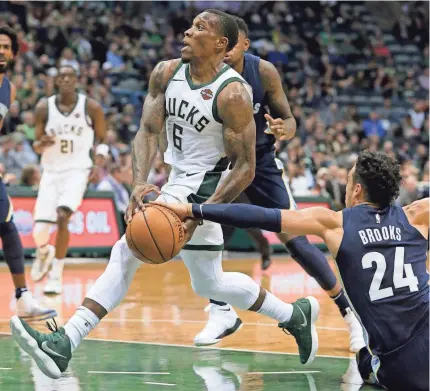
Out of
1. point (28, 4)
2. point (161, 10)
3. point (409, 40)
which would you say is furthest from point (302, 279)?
point (409, 40)

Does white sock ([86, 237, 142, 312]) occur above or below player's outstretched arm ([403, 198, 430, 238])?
below

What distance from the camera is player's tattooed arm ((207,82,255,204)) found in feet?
19.8

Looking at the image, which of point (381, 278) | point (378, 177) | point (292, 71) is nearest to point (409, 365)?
point (381, 278)

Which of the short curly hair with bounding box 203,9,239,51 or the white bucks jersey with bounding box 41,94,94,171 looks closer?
the short curly hair with bounding box 203,9,239,51

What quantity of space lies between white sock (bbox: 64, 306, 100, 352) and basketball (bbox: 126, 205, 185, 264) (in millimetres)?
532

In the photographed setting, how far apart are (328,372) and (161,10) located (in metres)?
17.5

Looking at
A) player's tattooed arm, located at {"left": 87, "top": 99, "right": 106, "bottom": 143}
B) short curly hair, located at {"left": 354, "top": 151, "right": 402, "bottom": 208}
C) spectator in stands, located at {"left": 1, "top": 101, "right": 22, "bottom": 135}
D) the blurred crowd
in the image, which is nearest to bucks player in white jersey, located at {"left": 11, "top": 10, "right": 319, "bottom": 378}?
short curly hair, located at {"left": 354, "top": 151, "right": 402, "bottom": 208}

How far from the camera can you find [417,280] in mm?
5473

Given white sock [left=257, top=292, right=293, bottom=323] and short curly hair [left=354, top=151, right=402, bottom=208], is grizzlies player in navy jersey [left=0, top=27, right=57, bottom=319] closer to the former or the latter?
white sock [left=257, top=292, right=293, bottom=323]

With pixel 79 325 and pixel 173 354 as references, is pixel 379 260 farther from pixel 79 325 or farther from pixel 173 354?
pixel 173 354

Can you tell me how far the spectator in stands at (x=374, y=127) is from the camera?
23.1 m

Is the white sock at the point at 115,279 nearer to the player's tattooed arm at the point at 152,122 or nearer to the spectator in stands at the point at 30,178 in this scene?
the player's tattooed arm at the point at 152,122

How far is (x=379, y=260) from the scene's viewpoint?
213 inches

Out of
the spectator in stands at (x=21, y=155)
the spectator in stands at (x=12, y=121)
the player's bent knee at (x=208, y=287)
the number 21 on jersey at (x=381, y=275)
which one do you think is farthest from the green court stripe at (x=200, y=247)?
the spectator in stands at (x=12, y=121)
